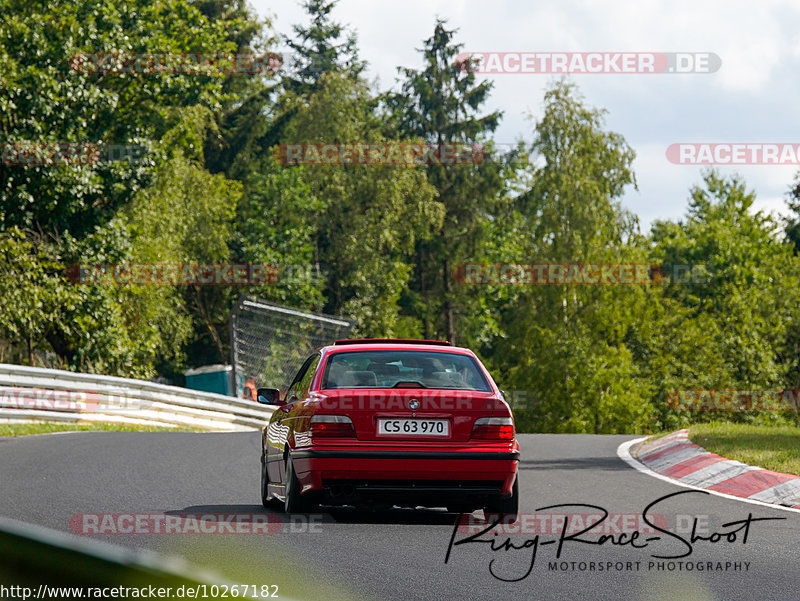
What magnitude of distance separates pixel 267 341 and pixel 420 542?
23321 millimetres

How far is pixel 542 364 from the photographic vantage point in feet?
172

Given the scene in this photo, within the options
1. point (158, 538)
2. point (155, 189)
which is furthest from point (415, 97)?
point (158, 538)

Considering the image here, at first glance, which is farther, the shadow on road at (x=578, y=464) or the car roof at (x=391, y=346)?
the shadow on road at (x=578, y=464)

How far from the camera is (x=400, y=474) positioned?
821 cm

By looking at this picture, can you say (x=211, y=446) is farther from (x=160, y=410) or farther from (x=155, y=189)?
(x=155, y=189)

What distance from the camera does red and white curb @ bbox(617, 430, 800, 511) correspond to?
34.4ft

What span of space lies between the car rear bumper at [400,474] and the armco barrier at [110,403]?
13.2m

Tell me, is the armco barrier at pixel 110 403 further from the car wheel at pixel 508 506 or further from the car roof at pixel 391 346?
the car wheel at pixel 508 506

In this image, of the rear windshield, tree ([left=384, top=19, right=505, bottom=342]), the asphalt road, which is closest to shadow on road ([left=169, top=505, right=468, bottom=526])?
the asphalt road

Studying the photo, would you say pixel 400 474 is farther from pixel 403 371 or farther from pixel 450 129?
pixel 450 129

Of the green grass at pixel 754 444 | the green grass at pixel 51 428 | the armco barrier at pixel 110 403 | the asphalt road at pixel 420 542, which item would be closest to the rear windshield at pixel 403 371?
the asphalt road at pixel 420 542

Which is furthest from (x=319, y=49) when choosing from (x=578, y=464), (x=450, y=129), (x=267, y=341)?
(x=578, y=464)

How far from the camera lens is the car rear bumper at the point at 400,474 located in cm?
822

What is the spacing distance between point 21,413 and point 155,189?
22.2m
